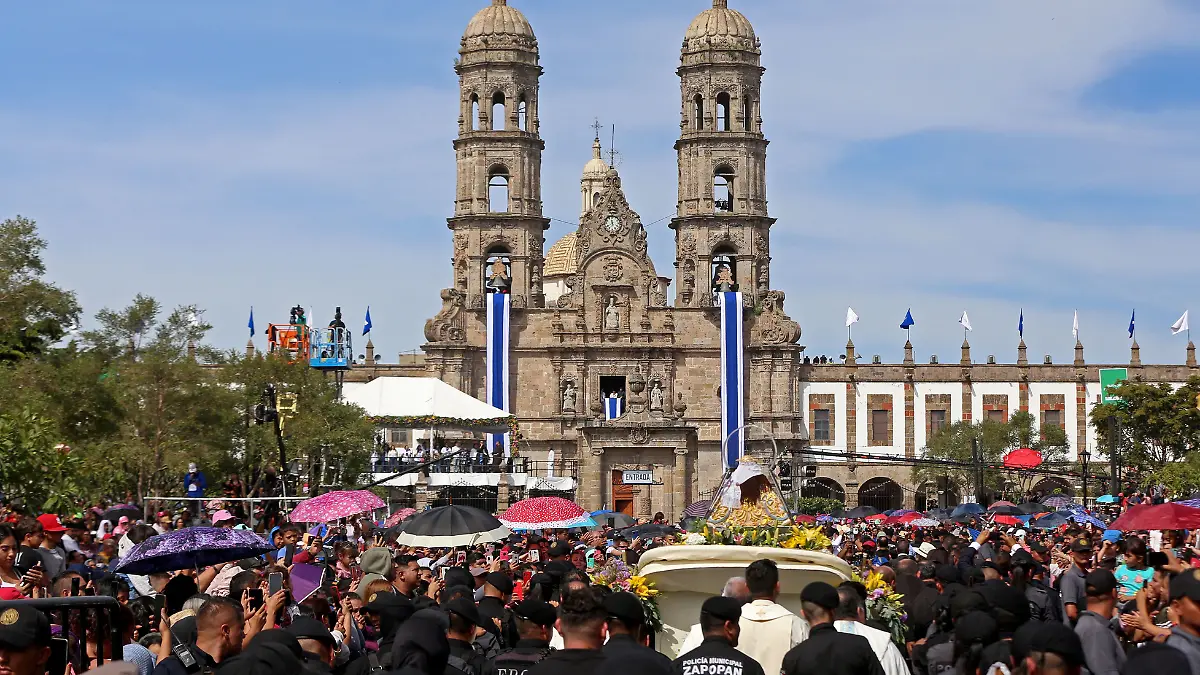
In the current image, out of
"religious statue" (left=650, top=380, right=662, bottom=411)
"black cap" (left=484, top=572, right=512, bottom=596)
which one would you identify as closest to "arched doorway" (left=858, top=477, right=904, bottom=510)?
"religious statue" (left=650, top=380, right=662, bottom=411)

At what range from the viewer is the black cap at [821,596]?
9.81 m

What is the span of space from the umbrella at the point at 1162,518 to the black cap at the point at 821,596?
11.1m

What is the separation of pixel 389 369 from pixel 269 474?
2786 cm

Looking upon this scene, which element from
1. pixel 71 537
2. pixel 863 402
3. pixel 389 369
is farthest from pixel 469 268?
pixel 71 537

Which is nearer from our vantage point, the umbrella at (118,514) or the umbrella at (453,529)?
the umbrella at (453,529)

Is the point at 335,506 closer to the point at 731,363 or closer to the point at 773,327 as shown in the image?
the point at 731,363

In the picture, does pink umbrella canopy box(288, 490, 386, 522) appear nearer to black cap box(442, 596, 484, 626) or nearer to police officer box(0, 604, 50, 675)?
black cap box(442, 596, 484, 626)

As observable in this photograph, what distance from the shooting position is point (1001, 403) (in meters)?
75.7

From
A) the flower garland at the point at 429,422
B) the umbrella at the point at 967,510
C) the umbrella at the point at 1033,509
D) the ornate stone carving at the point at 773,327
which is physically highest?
the ornate stone carving at the point at 773,327

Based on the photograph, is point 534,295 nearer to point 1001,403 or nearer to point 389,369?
point 389,369

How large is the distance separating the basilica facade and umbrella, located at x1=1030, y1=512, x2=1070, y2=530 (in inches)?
1187

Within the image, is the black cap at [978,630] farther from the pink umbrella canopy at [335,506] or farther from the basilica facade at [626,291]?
the basilica facade at [626,291]

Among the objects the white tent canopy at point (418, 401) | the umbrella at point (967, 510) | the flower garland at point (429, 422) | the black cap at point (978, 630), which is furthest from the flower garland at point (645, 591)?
the umbrella at point (967, 510)

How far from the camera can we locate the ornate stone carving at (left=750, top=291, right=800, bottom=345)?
218ft
